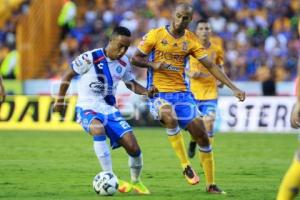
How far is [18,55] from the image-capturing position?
3014 centimetres

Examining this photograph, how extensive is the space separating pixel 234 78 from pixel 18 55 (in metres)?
8.00

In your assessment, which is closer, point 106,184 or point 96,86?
point 106,184

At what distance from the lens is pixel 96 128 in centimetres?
1104

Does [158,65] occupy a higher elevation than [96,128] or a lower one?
higher

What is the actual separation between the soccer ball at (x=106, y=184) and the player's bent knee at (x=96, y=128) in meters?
0.57

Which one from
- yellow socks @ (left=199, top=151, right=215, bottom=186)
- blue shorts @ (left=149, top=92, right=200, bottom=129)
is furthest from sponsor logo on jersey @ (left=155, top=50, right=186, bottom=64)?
yellow socks @ (left=199, top=151, right=215, bottom=186)

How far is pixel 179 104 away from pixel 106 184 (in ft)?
5.92

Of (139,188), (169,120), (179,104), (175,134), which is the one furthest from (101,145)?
(175,134)

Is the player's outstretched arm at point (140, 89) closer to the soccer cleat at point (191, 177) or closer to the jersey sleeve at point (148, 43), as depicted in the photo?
the jersey sleeve at point (148, 43)

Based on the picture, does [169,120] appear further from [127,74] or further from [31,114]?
[31,114]

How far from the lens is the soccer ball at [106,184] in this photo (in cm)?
1073

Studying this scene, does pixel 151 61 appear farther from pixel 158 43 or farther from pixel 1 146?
pixel 1 146

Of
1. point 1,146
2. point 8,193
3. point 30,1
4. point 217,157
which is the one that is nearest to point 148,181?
point 8,193

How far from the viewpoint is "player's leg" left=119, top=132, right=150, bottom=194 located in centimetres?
1099
